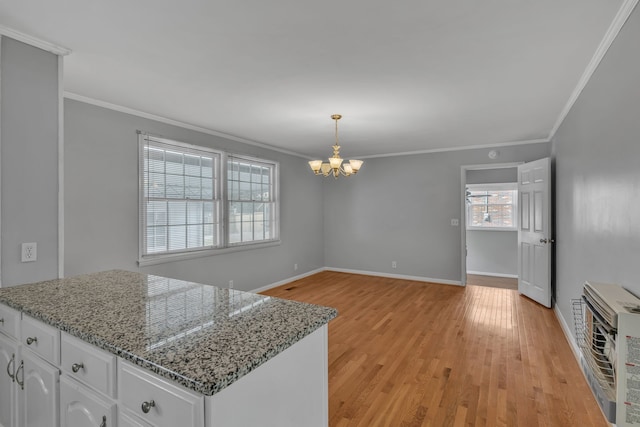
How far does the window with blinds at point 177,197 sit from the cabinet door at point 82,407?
2.56 m

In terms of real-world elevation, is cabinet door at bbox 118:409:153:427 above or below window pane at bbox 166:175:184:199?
below

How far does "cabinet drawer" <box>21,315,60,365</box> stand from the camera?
134 centimetres

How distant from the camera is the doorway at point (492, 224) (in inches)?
267

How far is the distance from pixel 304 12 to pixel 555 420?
118 inches

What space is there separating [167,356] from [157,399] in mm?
122

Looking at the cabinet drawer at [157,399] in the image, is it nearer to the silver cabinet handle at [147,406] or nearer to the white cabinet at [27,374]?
the silver cabinet handle at [147,406]

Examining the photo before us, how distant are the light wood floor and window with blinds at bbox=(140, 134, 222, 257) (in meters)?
1.90

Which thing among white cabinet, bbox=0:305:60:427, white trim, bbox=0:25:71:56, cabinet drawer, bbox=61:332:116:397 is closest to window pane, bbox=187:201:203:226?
white trim, bbox=0:25:71:56

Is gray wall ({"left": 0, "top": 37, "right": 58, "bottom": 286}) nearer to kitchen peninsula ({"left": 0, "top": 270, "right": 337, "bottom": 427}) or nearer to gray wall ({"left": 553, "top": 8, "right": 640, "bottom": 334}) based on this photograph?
kitchen peninsula ({"left": 0, "top": 270, "right": 337, "bottom": 427})

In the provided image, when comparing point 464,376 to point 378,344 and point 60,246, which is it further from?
point 60,246

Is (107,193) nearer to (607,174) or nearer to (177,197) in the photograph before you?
(177,197)

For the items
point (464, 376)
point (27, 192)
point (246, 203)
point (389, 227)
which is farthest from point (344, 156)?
point (27, 192)

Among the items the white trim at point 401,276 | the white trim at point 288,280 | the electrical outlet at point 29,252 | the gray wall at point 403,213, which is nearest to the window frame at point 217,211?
the white trim at point 288,280

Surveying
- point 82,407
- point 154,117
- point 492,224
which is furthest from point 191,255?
point 492,224
